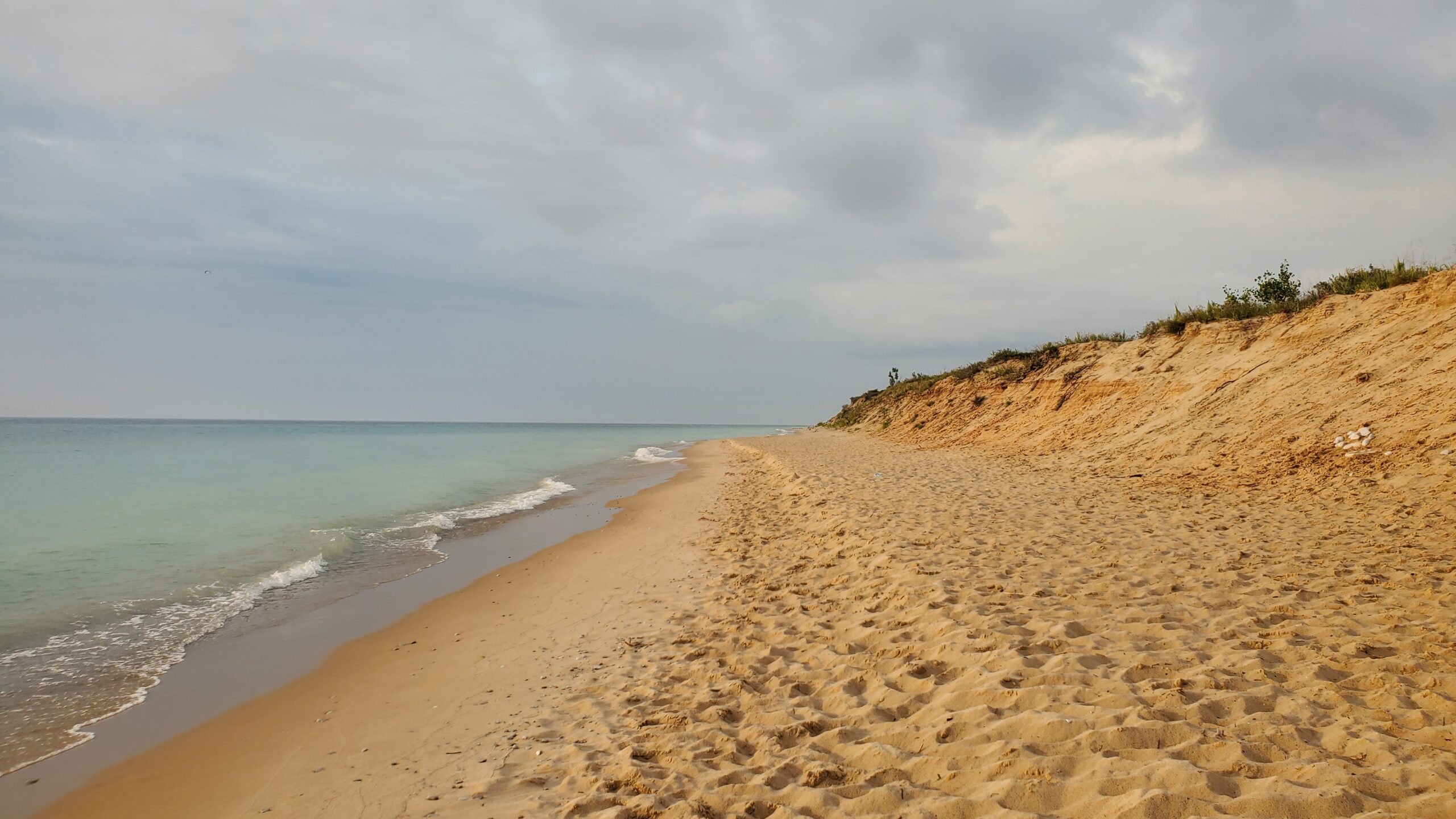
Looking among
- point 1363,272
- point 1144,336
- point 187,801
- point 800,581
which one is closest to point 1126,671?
point 800,581

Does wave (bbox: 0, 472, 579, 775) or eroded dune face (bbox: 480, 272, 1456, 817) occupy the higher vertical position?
eroded dune face (bbox: 480, 272, 1456, 817)

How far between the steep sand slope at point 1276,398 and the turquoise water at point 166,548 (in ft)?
49.2

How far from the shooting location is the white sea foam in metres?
34.2

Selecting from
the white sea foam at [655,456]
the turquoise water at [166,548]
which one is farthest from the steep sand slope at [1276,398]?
the white sea foam at [655,456]

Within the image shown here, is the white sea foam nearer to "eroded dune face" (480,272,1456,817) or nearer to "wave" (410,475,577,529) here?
"wave" (410,475,577,529)

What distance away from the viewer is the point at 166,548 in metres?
12.1

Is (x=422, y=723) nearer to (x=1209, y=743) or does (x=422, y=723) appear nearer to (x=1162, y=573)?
(x=1209, y=743)

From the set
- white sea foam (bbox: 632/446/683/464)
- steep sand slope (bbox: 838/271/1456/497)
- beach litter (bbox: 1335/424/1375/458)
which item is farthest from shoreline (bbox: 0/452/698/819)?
white sea foam (bbox: 632/446/683/464)

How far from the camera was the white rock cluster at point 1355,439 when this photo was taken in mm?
10906

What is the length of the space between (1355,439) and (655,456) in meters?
31.7

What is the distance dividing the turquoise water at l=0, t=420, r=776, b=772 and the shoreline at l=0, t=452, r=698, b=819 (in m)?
0.26

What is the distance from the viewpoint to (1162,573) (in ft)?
21.6

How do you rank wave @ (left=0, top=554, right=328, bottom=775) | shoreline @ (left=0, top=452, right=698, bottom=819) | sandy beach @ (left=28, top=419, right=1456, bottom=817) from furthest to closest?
wave @ (left=0, top=554, right=328, bottom=775), shoreline @ (left=0, top=452, right=698, bottom=819), sandy beach @ (left=28, top=419, right=1456, bottom=817)

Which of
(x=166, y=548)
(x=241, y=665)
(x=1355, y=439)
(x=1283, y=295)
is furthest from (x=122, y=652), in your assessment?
(x=1283, y=295)
